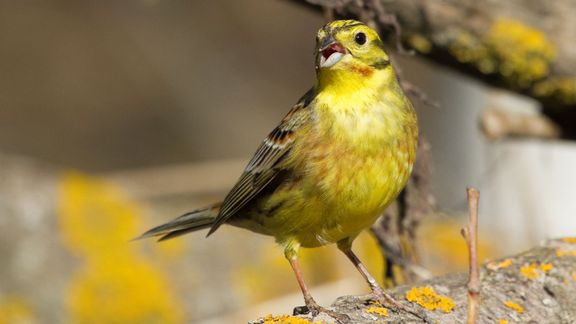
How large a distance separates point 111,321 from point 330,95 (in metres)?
2.34

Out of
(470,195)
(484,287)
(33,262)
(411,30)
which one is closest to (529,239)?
(411,30)

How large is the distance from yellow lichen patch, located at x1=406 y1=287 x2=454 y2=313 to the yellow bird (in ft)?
0.41

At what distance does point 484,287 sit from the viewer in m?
3.77

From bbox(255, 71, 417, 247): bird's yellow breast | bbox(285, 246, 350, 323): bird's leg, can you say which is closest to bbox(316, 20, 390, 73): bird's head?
bbox(255, 71, 417, 247): bird's yellow breast

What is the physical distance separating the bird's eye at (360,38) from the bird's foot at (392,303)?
908mm

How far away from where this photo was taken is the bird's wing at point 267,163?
13.1 ft

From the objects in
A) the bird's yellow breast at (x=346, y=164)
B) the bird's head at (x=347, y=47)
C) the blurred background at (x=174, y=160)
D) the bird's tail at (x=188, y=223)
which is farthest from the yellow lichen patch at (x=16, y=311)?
the bird's head at (x=347, y=47)

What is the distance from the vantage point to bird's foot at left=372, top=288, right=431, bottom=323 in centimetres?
352

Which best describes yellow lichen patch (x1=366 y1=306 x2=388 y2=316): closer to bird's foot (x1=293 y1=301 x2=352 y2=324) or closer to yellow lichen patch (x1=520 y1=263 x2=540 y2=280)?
bird's foot (x1=293 y1=301 x2=352 y2=324)

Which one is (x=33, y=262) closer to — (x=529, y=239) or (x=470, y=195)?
(x=529, y=239)

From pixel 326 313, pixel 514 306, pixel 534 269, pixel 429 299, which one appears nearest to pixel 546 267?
pixel 534 269

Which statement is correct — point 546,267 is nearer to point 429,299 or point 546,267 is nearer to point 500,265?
point 500,265

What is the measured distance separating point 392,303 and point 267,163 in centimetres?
83

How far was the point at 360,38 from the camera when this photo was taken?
386 centimetres
